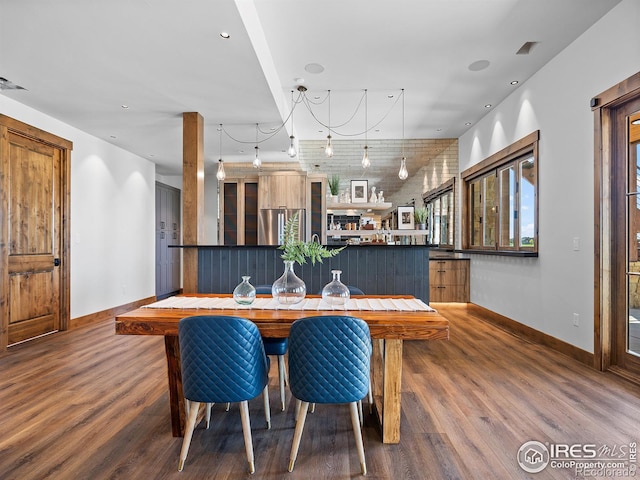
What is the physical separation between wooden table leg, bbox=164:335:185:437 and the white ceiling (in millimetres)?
2117

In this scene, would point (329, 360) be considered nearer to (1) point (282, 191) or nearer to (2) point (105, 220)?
(2) point (105, 220)

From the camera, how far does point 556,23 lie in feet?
10.0

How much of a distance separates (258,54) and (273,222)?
13.8ft

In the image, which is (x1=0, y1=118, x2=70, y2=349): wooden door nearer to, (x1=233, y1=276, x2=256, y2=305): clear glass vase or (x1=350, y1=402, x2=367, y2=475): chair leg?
(x1=233, y1=276, x2=256, y2=305): clear glass vase

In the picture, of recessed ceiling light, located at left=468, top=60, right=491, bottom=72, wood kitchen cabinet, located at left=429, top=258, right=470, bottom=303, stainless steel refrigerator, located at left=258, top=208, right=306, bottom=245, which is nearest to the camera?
recessed ceiling light, located at left=468, top=60, right=491, bottom=72

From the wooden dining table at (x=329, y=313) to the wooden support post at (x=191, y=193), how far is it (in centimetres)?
193

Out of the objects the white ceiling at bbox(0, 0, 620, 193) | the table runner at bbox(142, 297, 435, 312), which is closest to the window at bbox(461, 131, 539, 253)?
the white ceiling at bbox(0, 0, 620, 193)

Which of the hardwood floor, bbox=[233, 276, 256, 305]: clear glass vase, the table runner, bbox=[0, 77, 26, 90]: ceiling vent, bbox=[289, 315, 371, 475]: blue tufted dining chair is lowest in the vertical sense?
the hardwood floor

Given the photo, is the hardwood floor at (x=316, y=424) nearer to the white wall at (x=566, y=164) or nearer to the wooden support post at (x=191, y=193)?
the white wall at (x=566, y=164)

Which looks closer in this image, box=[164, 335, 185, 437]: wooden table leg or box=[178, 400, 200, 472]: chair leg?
box=[178, 400, 200, 472]: chair leg

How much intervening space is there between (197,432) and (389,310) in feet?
4.28

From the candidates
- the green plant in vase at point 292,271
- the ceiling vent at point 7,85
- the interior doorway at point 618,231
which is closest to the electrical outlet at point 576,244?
the interior doorway at point 618,231

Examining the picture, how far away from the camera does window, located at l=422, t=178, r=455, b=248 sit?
6680mm

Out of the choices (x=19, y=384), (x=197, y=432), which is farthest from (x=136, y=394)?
(x=19, y=384)
